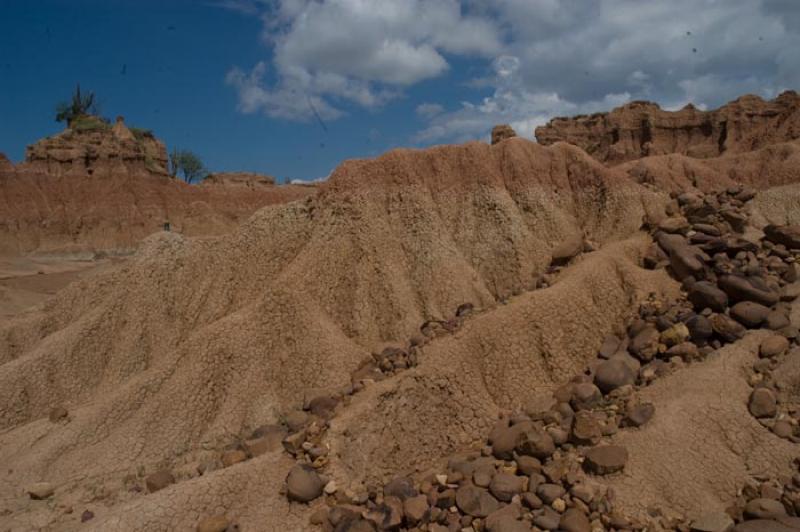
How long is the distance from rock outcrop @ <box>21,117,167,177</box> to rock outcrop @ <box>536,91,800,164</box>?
4141cm

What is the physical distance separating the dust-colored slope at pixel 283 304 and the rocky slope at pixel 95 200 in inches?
1366

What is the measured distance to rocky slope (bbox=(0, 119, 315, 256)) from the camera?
141 ft

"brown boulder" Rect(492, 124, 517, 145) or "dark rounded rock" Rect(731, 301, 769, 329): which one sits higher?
"brown boulder" Rect(492, 124, 517, 145)

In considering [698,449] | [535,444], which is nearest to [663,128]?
[698,449]

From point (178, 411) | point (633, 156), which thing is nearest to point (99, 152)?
point (178, 411)

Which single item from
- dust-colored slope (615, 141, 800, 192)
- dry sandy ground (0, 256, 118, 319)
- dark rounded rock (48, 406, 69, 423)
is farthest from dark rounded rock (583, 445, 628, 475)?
dry sandy ground (0, 256, 118, 319)

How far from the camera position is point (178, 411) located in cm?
878

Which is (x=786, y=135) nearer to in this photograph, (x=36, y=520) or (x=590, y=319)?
(x=590, y=319)

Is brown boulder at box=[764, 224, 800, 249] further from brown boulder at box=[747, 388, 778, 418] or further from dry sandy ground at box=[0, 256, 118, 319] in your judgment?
dry sandy ground at box=[0, 256, 118, 319]

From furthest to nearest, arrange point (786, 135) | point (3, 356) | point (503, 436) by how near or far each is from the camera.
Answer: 1. point (786, 135)
2. point (3, 356)
3. point (503, 436)

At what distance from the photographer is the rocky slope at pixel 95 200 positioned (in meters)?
43.1

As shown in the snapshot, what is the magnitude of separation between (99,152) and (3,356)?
40050 mm

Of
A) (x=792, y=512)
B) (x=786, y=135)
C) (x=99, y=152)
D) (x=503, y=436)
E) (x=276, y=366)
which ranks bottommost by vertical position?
(x=792, y=512)

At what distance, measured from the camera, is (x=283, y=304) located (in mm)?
10031
